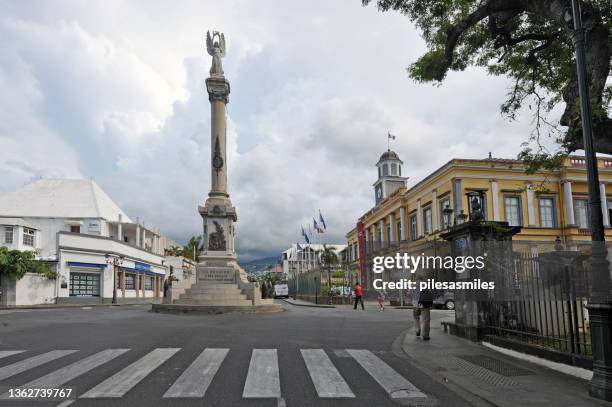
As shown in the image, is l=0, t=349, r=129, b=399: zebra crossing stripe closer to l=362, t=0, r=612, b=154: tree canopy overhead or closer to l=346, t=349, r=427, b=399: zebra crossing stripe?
l=346, t=349, r=427, b=399: zebra crossing stripe

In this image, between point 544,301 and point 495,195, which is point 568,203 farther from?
point 544,301

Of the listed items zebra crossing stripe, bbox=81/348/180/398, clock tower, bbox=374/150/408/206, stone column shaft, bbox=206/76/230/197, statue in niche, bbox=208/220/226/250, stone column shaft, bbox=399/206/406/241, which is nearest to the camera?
zebra crossing stripe, bbox=81/348/180/398

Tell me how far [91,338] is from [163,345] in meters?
2.43

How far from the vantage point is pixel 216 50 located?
29969mm

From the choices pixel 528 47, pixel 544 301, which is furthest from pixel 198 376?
pixel 528 47

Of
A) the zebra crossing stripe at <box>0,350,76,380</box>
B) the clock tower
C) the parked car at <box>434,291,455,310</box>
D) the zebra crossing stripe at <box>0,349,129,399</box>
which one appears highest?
the clock tower

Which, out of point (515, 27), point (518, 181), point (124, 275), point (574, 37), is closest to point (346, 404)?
point (574, 37)

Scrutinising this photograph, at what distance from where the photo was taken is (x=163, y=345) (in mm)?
10953

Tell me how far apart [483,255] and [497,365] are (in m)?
3.25

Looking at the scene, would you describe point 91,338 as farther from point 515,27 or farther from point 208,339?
point 515,27

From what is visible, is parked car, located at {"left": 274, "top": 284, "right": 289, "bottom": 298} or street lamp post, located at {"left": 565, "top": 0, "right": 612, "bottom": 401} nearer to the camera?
street lamp post, located at {"left": 565, "top": 0, "right": 612, "bottom": 401}

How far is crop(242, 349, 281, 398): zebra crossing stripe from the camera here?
262 inches

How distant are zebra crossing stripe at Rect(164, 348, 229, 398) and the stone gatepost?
5.90m

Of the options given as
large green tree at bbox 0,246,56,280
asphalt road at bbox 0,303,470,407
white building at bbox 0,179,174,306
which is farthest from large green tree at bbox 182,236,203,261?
asphalt road at bbox 0,303,470,407
